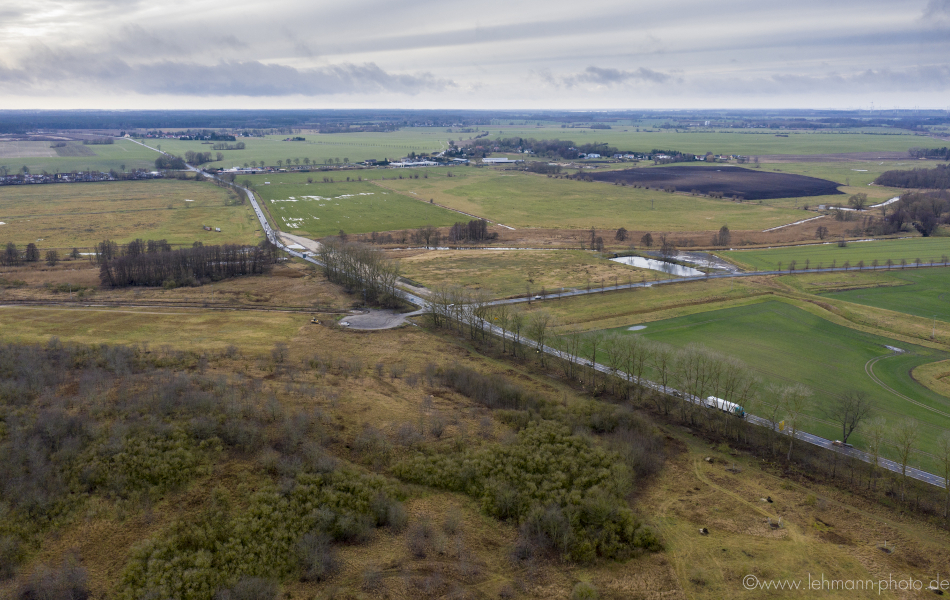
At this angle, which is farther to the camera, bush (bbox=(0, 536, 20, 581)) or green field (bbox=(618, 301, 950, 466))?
green field (bbox=(618, 301, 950, 466))

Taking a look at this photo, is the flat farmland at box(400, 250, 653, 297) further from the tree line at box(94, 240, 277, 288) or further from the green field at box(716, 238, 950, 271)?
the tree line at box(94, 240, 277, 288)

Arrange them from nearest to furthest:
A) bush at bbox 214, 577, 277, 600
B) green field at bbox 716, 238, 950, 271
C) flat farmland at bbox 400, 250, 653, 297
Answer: bush at bbox 214, 577, 277, 600, flat farmland at bbox 400, 250, 653, 297, green field at bbox 716, 238, 950, 271

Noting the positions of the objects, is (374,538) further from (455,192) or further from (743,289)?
(455,192)

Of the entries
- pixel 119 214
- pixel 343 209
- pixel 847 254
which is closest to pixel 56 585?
pixel 847 254

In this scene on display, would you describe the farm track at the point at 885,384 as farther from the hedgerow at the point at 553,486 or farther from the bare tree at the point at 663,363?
the hedgerow at the point at 553,486

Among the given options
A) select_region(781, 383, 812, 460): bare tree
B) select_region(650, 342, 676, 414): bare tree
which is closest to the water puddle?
select_region(650, 342, 676, 414): bare tree
